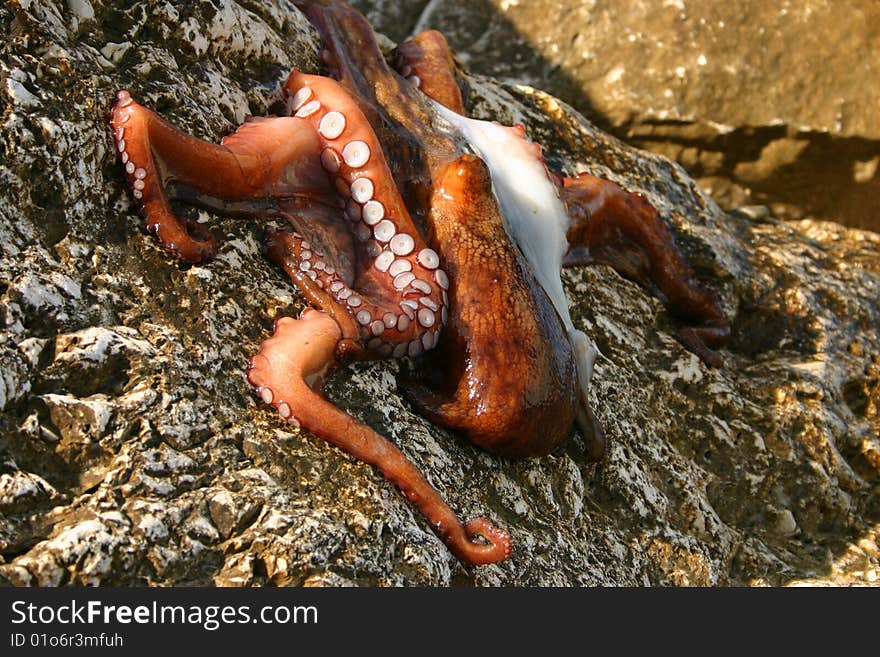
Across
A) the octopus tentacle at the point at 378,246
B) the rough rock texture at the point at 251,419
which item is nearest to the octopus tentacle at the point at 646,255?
the rough rock texture at the point at 251,419

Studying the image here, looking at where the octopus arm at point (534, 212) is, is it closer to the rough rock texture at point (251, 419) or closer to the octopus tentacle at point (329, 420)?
the rough rock texture at point (251, 419)

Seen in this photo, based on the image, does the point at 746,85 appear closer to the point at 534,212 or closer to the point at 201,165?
the point at 534,212

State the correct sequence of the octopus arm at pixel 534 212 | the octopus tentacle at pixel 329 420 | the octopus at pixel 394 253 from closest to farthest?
the octopus tentacle at pixel 329 420 < the octopus at pixel 394 253 < the octopus arm at pixel 534 212

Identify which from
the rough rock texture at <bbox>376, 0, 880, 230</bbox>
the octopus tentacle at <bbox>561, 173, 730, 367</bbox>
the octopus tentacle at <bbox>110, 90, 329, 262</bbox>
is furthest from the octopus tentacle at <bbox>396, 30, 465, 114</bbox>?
the rough rock texture at <bbox>376, 0, 880, 230</bbox>

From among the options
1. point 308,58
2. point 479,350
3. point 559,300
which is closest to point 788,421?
point 559,300

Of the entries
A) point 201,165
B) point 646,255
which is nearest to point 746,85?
point 646,255

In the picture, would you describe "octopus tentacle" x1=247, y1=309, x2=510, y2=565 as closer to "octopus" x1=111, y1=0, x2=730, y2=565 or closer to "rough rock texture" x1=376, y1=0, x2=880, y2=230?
"octopus" x1=111, y1=0, x2=730, y2=565
